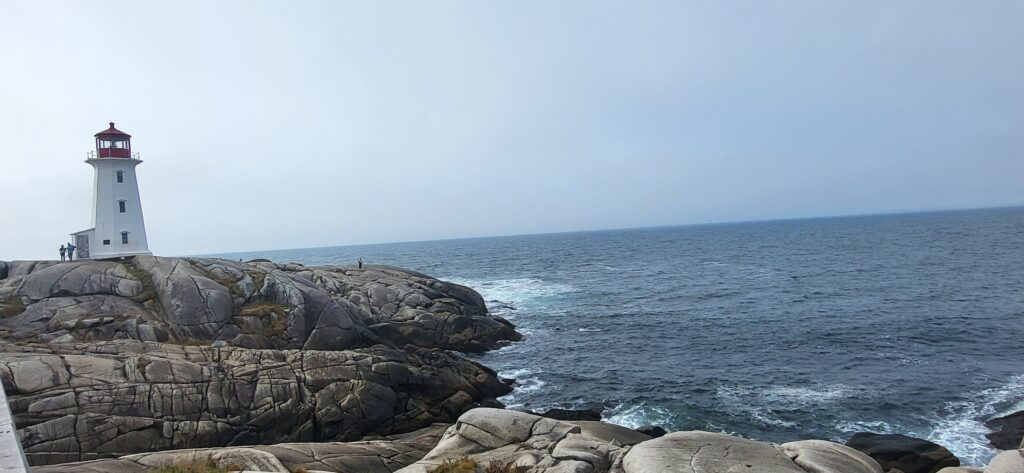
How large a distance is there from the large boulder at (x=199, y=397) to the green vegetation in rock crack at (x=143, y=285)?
7.38 metres

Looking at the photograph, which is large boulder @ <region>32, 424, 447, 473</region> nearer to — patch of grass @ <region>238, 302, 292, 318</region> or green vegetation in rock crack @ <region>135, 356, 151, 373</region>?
green vegetation in rock crack @ <region>135, 356, 151, 373</region>

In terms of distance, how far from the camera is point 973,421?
24781mm

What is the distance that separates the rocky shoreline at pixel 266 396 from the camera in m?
14.7

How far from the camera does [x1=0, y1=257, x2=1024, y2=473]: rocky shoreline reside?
579 inches

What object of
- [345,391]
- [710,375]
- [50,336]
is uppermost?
[50,336]

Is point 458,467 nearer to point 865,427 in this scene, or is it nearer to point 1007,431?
point 865,427

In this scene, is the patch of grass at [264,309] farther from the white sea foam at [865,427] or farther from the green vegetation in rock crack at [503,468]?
the white sea foam at [865,427]

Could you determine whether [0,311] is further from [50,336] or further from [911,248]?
[911,248]

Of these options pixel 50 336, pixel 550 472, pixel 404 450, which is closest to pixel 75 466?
pixel 404 450

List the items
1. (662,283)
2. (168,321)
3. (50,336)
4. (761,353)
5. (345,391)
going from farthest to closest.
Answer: (662,283) → (761,353) → (168,321) → (50,336) → (345,391)

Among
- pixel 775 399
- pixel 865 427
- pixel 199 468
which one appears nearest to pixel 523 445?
pixel 199 468

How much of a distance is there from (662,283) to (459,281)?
107 feet

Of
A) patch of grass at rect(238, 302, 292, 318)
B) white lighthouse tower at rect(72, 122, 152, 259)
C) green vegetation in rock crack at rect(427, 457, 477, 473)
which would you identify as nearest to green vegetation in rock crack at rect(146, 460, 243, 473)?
green vegetation in rock crack at rect(427, 457, 477, 473)

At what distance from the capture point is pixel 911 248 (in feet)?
350
